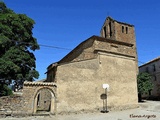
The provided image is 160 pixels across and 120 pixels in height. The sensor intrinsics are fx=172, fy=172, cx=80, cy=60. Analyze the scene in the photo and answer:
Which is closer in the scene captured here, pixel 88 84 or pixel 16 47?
pixel 88 84

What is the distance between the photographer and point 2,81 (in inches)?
763

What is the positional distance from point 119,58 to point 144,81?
32.2 feet

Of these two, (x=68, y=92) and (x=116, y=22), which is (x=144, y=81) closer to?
(x=116, y=22)

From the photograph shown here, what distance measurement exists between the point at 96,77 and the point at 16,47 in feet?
32.2

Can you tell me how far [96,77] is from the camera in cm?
1711

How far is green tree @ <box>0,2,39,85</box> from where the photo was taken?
17.9m

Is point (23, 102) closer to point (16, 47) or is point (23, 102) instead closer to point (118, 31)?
point (16, 47)

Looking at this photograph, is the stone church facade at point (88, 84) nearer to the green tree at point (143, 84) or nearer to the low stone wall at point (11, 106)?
the low stone wall at point (11, 106)

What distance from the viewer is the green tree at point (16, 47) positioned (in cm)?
1794

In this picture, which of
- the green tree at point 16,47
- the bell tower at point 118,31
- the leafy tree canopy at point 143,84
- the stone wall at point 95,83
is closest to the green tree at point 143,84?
the leafy tree canopy at point 143,84

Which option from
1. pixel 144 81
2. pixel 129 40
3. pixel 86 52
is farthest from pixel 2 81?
pixel 129 40

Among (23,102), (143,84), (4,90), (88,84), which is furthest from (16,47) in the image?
(143,84)

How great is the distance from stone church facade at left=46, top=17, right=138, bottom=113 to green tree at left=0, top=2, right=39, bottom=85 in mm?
3586

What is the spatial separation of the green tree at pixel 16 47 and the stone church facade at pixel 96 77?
3.59 meters
